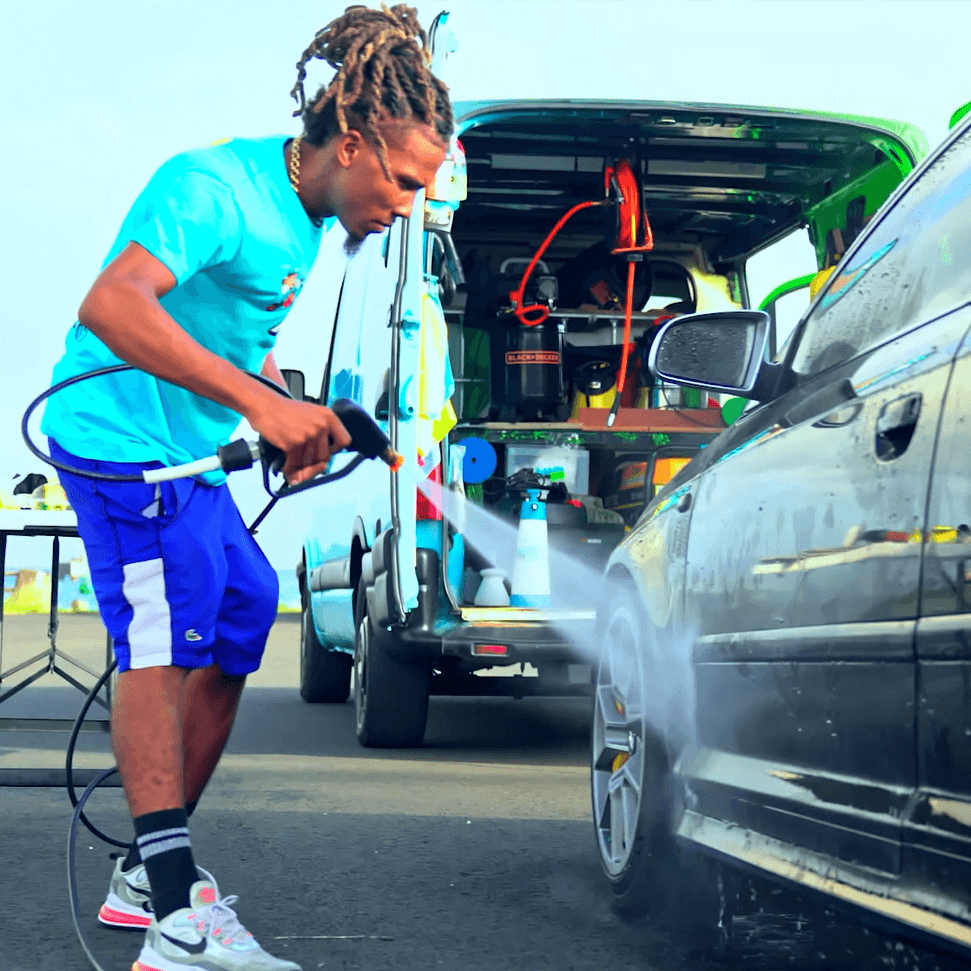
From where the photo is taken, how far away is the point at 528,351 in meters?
8.09

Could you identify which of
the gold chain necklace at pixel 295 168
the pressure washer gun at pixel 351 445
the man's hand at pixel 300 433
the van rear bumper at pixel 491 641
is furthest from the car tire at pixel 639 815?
the van rear bumper at pixel 491 641

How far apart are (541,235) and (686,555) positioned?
5.44 m

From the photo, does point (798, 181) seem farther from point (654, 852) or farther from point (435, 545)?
point (654, 852)

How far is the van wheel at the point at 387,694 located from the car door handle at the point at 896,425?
4.08 m

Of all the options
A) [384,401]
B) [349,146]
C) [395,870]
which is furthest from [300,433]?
→ [384,401]

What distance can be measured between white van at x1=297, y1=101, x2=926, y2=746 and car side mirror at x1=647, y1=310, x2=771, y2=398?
259 centimetres

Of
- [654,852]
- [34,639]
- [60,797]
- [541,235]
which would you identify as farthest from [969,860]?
[34,639]

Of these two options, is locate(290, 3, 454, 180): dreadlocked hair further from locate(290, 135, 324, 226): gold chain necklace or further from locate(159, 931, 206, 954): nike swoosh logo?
locate(159, 931, 206, 954): nike swoosh logo

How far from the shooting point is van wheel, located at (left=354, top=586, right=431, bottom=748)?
6566mm

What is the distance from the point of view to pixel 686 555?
11.5 feet

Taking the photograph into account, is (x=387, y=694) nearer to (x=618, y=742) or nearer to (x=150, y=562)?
(x=618, y=742)

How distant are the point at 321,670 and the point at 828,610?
7051 mm

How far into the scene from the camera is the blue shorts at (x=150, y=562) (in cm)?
303

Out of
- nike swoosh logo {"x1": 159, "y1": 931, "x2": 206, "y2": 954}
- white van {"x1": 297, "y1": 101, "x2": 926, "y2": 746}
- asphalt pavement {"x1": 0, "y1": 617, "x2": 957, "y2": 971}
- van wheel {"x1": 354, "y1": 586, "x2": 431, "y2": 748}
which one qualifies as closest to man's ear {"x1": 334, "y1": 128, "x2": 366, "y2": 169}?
nike swoosh logo {"x1": 159, "y1": 931, "x2": 206, "y2": 954}
